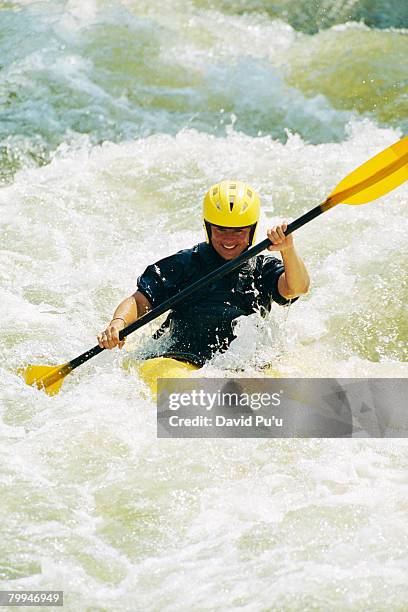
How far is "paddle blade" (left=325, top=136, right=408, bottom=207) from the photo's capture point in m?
5.29

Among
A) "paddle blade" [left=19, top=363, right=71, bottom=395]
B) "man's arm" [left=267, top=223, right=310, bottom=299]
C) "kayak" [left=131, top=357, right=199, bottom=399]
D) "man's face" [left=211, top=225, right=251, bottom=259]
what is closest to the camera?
"man's arm" [left=267, top=223, right=310, bottom=299]

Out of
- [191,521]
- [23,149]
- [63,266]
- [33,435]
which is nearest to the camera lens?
[191,521]

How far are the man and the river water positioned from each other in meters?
0.15

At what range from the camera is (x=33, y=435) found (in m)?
5.04

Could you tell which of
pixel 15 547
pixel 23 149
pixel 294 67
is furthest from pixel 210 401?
pixel 294 67

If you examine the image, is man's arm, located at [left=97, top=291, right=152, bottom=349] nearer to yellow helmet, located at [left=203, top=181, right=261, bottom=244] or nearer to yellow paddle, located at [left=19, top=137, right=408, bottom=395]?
yellow paddle, located at [left=19, top=137, right=408, bottom=395]

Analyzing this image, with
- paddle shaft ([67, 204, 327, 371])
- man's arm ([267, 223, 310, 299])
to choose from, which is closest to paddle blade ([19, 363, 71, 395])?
paddle shaft ([67, 204, 327, 371])

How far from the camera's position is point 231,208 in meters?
5.25

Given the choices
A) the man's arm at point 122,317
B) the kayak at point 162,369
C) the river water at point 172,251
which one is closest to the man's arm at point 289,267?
the river water at point 172,251

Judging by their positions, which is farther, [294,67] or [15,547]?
[294,67]

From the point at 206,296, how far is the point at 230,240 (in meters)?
0.35

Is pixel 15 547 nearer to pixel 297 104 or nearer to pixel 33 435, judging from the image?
pixel 33 435

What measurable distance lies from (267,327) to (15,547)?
1.93 meters

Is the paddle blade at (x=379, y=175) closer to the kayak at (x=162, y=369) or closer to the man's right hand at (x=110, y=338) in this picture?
the kayak at (x=162, y=369)
